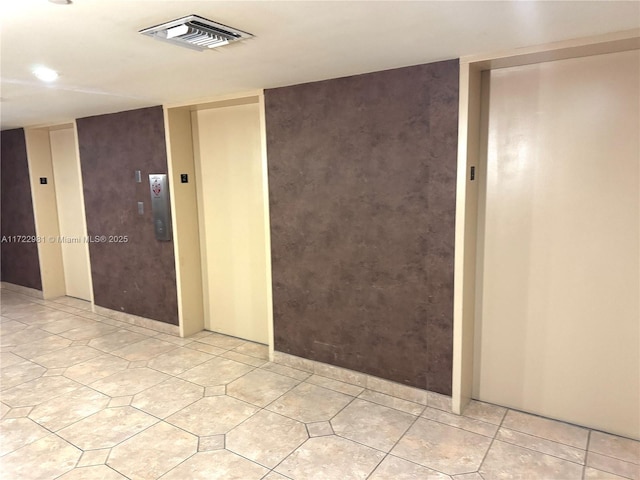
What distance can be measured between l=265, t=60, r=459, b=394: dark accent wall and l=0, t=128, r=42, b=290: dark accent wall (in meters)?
4.32

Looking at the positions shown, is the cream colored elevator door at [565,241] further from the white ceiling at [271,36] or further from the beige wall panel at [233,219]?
the beige wall panel at [233,219]

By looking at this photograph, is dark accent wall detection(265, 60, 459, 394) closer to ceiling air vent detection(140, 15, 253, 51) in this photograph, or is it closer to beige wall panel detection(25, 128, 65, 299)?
ceiling air vent detection(140, 15, 253, 51)

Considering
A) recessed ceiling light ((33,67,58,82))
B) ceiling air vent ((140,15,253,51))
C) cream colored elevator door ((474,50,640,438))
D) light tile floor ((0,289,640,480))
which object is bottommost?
light tile floor ((0,289,640,480))

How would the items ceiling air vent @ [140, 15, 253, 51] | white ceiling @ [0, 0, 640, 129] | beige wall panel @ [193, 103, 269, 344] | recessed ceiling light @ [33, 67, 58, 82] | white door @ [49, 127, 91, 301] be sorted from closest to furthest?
white ceiling @ [0, 0, 640, 129], ceiling air vent @ [140, 15, 253, 51], recessed ceiling light @ [33, 67, 58, 82], beige wall panel @ [193, 103, 269, 344], white door @ [49, 127, 91, 301]

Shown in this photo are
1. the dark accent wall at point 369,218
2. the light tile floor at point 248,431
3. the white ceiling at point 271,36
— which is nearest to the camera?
the white ceiling at point 271,36

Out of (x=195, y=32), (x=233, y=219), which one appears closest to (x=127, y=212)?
(x=233, y=219)

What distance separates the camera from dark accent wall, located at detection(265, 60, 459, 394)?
9.52ft

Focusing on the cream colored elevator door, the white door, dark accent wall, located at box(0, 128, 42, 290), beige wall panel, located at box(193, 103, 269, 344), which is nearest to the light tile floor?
the cream colored elevator door

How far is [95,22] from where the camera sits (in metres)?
1.96

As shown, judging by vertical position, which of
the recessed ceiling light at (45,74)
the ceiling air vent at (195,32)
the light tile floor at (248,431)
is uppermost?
the recessed ceiling light at (45,74)

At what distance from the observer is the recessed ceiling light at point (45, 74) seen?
280 centimetres

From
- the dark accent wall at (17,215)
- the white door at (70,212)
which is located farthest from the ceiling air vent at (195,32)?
the dark accent wall at (17,215)

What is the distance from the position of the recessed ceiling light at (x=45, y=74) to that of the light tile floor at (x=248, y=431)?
2342 mm

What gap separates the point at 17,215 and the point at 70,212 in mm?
966
